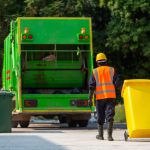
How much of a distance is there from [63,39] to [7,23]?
11.6m

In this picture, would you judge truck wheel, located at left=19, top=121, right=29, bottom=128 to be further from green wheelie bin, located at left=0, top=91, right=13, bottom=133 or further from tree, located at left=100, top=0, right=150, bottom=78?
tree, located at left=100, top=0, right=150, bottom=78

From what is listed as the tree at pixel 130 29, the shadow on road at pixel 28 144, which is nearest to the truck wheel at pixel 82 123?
the tree at pixel 130 29

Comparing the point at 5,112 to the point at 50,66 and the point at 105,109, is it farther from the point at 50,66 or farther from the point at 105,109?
the point at 105,109

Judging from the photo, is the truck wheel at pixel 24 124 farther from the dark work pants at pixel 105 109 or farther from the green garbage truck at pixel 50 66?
the dark work pants at pixel 105 109

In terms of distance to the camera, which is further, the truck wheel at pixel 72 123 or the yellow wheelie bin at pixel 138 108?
the truck wheel at pixel 72 123

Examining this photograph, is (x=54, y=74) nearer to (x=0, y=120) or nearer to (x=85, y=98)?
(x=85, y=98)

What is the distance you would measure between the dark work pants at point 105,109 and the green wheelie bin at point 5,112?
384 centimetres

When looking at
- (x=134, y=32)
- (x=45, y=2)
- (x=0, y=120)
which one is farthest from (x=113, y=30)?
(x=0, y=120)

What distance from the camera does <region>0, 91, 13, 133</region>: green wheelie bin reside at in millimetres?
16328

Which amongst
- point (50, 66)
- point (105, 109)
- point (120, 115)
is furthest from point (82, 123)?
point (105, 109)

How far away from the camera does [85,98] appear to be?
60.4 ft

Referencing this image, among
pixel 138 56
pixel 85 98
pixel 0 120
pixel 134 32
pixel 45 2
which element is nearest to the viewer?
pixel 0 120

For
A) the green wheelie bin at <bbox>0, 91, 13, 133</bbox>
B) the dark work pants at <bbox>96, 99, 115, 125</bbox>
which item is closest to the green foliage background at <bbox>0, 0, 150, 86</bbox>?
the green wheelie bin at <bbox>0, 91, 13, 133</bbox>

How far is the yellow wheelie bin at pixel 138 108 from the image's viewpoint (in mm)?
12281
